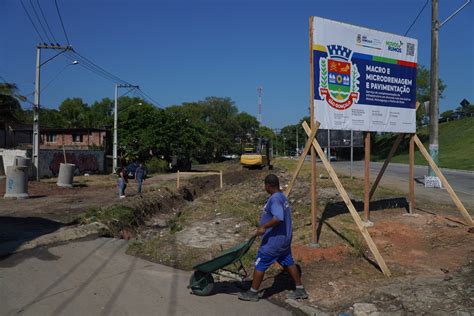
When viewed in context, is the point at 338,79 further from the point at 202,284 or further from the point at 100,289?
the point at 100,289

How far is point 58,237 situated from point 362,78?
23.0 feet

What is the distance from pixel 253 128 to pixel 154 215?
111669 millimetres

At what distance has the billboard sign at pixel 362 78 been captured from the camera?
8.73m

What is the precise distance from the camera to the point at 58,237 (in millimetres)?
9102

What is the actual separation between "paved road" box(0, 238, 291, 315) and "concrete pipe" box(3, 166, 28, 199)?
415 inches

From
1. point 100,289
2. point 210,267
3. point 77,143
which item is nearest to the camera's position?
point 210,267

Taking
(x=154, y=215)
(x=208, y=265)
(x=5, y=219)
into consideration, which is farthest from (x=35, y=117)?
(x=208, y=265)

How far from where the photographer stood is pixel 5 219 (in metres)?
11.6

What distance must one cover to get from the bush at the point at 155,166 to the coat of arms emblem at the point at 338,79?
34285mm

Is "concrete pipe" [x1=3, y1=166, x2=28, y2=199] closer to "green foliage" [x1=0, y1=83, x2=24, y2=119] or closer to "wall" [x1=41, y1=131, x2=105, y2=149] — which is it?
"green foliage" [x1=0, y1=83, x2=24, y2=119]

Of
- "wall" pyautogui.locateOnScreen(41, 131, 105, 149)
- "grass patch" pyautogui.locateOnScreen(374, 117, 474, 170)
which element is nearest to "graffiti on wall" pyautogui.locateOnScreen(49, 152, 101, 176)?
"wall" pyautogui.locateOnScreen(41, 131, 105, 149)

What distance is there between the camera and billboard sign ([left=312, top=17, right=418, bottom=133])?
8.73 meters

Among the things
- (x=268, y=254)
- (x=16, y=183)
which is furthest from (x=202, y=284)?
(x=16, y=183)

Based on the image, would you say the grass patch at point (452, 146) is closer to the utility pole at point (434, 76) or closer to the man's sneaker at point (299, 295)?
the utility pole at point (434, 76)
